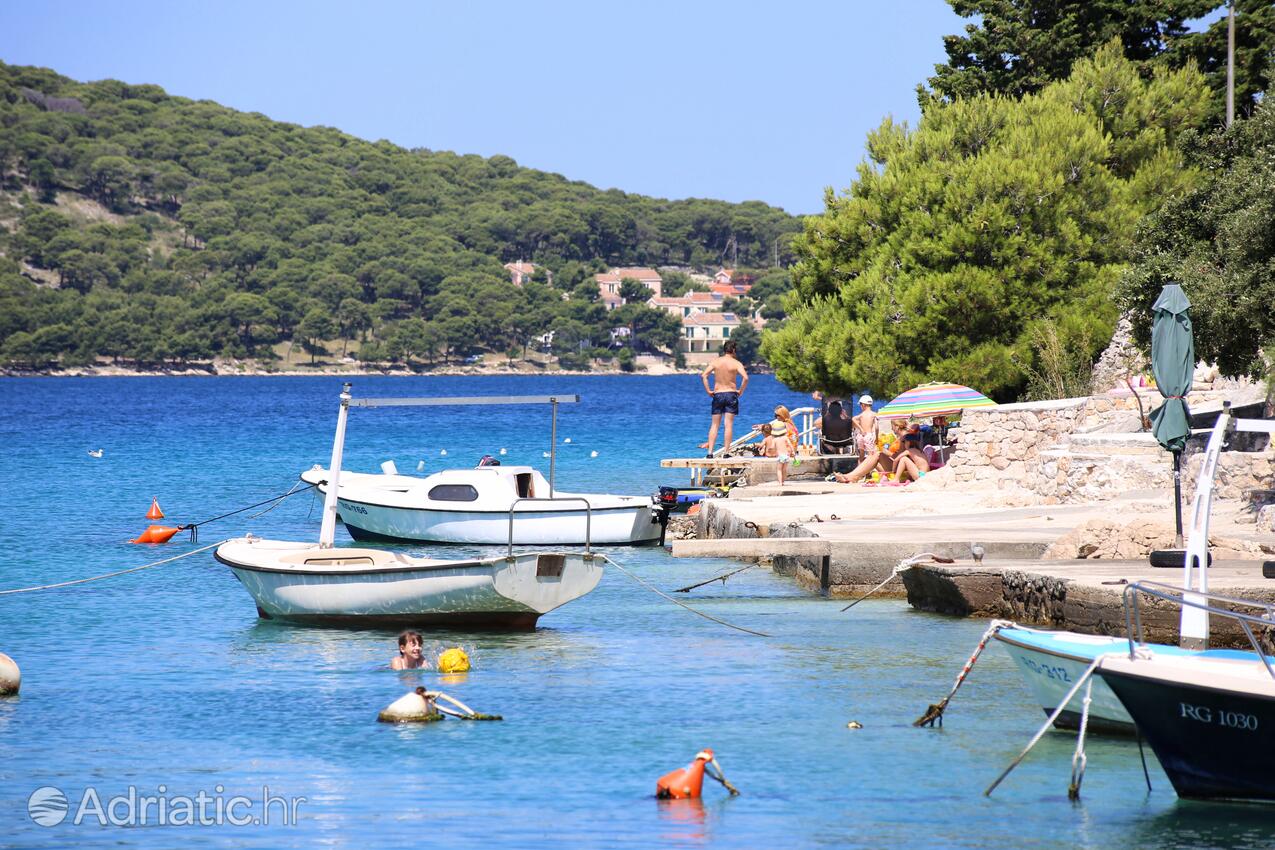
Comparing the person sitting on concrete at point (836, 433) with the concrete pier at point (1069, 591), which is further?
the person sitting on concrete at point (836, 433)

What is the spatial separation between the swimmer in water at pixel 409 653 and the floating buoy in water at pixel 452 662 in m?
0.27

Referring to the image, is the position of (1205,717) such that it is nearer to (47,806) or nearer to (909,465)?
(47,806)

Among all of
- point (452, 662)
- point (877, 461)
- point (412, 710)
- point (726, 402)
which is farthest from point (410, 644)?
point (726, 402)

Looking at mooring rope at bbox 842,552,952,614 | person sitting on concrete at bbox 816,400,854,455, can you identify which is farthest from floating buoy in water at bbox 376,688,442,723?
person sitting on concrete at bbox 816,400,854,455

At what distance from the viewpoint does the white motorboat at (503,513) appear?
26.8 meters

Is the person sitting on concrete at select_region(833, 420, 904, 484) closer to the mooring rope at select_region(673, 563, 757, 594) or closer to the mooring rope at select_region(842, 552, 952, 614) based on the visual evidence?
the mooring rope at select_region(673, 563, 757, 594)

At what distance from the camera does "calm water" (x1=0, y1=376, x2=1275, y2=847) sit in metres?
11.3

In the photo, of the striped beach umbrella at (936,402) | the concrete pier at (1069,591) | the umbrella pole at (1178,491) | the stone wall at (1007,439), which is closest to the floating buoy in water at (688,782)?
the concrete pier at (1069,591)

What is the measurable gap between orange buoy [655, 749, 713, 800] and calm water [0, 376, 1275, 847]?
0.18 metres

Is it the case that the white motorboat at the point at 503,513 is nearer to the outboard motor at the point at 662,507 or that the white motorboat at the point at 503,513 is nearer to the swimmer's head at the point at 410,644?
the outboard motor at the point at 662,507

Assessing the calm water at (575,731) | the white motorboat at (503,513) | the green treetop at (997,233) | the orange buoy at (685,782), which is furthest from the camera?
the green treetop at (997,233)

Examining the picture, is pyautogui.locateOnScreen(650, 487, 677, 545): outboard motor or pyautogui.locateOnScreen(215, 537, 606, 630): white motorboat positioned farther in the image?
pyautogui.locateOnScreen(650, 487, 677, 545): outboard motor

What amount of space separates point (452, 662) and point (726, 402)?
1537cm

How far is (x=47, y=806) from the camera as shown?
12.1m
